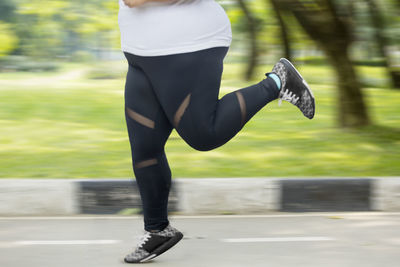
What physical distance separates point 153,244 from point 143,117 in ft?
2.04

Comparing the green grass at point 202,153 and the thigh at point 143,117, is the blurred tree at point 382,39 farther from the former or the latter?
Answer: the thigh at point 143,117

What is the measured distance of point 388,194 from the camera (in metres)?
4.15

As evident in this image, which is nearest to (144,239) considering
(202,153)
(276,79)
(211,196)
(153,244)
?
(153,244)

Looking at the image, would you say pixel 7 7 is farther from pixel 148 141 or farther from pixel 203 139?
pixel 203 139

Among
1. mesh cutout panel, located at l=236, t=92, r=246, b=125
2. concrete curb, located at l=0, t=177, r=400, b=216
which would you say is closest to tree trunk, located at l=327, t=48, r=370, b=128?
concrete curb, located at l=0, t=177, r=400, b=216

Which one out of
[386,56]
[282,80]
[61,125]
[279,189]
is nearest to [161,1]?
[282,80]

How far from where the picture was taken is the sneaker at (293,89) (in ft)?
9.11

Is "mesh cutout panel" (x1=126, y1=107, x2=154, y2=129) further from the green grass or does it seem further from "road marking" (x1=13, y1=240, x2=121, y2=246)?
the green grass

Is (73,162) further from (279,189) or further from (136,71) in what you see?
(136,71)

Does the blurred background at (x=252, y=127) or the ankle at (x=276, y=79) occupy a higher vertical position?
the ankle at (x=276, y=79)

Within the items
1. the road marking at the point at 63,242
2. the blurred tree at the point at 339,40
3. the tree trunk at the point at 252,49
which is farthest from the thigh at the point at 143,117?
the tree trunk at the point at 252,49

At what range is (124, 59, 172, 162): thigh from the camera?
2705 mm

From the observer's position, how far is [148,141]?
108 inches

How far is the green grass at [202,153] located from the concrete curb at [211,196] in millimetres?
650
